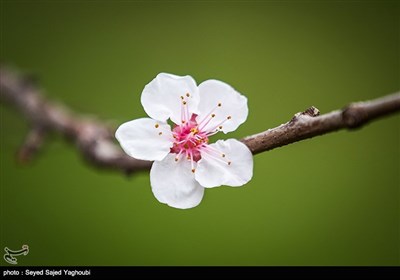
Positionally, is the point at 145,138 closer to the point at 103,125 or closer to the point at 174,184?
the point at 174,184

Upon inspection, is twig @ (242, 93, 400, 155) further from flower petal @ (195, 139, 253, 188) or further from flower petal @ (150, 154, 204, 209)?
flower petal @ (150, 154, 204, 209)

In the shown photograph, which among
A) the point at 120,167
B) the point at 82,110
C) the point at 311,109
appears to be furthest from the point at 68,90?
the point at 311,109

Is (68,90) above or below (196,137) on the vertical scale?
above

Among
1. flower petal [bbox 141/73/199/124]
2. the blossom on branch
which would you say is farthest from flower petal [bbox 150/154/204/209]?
flower petal [bbox 141/73/199/124]

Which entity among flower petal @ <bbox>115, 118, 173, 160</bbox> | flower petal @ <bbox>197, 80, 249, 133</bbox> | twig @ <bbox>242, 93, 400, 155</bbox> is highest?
flower petal @ <bbox>197, 80, 249, 133</bbox>

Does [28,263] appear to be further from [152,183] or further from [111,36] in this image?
[111,36]

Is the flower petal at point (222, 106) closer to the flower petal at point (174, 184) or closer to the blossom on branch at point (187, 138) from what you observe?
the blossom on branch at point (187, 138)

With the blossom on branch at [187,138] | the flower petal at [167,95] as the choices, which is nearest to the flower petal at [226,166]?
the blossom on branch at [187,138]
